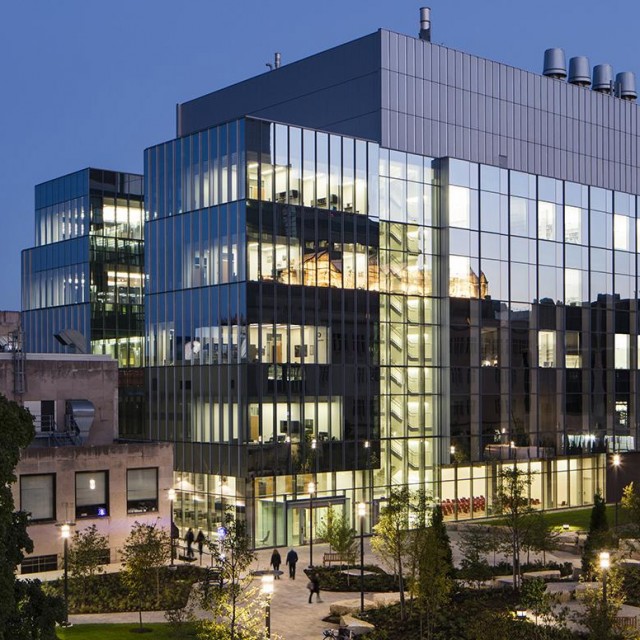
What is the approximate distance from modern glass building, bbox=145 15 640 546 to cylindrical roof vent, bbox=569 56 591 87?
1419 millimetres

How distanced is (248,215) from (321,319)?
772cm

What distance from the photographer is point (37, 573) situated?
53.3 meters

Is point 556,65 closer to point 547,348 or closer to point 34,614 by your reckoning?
point 547,348

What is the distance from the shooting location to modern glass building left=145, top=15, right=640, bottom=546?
64.6 meters

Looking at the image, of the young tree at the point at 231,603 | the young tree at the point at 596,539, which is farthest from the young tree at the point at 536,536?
the young tree at the point at 231,603

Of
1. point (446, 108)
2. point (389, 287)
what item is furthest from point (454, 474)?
point (446, 108)

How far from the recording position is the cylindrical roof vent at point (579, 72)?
8394 centimetres

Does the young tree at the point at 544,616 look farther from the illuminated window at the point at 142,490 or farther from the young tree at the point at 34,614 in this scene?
the illuminated window at the point at 142,490

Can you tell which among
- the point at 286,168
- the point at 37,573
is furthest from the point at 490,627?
the point at 286,168

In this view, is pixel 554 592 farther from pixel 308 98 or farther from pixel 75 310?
pixel 75 310

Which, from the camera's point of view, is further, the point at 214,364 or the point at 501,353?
the point at 501,353

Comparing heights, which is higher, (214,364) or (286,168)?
(286,168)

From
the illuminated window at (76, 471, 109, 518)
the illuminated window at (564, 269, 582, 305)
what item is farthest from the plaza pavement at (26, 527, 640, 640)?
the illuminated window at (564, 269, 582, 305)

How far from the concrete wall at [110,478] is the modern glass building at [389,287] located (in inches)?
247
